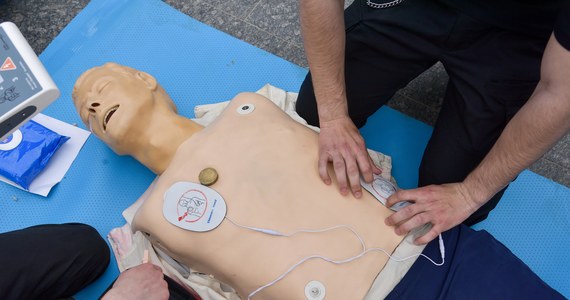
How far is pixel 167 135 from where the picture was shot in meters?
1.30

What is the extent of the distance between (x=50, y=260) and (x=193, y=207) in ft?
1.61

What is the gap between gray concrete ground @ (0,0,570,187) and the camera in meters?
1.84

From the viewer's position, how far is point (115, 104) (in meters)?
1.29

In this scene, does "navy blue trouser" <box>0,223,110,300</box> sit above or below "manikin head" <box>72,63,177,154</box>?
below

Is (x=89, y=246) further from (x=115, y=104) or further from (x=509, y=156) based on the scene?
(x=509, y=156)

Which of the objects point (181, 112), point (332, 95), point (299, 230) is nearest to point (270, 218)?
point (299, 230)

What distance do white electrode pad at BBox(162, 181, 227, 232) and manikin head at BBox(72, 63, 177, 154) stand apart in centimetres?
25

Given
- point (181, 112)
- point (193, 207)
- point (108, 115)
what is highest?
point (108, 115)

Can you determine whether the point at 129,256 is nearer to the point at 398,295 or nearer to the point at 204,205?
the point at 204,205

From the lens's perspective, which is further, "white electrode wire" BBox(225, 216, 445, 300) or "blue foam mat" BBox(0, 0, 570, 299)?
"blue foam mat" BBox(0, 0, 570, 299)

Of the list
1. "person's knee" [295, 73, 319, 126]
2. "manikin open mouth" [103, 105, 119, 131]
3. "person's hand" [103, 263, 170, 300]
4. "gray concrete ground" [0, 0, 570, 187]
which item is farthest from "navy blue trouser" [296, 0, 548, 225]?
"person's hand" [103, 263, 170, 300]

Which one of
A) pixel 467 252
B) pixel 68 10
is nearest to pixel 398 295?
pixel 467 252

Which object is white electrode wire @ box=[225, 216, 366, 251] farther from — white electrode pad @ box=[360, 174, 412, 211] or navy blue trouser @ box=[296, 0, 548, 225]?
navy blue trouser @ box=[296, 0, 548, 225]

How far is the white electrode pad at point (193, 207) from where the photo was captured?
112 centimetres
